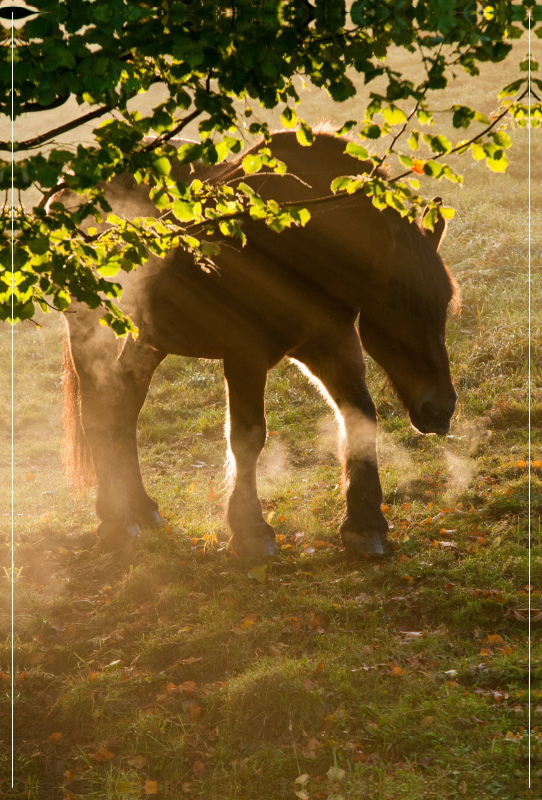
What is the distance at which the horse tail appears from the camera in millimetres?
5582

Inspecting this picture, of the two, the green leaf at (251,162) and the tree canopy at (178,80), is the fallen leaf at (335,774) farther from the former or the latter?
the green leaf at (251,162)

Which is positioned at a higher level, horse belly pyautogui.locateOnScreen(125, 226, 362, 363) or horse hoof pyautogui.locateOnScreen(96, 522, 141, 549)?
horse belly pyautogui.locateOnScreen(125, 226, 362, 363)

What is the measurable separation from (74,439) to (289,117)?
3901 mm

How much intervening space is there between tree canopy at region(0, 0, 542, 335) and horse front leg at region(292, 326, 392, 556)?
96.5 inches

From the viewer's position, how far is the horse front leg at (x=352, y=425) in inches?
184

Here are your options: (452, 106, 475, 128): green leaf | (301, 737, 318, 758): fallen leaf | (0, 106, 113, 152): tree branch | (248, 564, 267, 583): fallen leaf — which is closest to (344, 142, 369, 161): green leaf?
(452, 106, 475, 128): green leaf

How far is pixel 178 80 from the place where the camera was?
2.04 metres

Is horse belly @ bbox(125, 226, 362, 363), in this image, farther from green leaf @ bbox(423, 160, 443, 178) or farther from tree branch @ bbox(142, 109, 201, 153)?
green leaf @ bbox(423, 160, 443, 178)

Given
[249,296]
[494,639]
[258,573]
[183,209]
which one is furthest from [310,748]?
[249,296]

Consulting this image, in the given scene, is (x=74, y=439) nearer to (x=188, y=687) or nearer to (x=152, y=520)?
(x=152, y=520)

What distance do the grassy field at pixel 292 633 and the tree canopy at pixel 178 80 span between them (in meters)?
1.81

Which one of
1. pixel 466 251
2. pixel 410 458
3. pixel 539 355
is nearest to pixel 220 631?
pixel 410 458

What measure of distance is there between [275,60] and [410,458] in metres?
5.13

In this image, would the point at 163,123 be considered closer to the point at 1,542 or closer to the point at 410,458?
the point at 1,542
